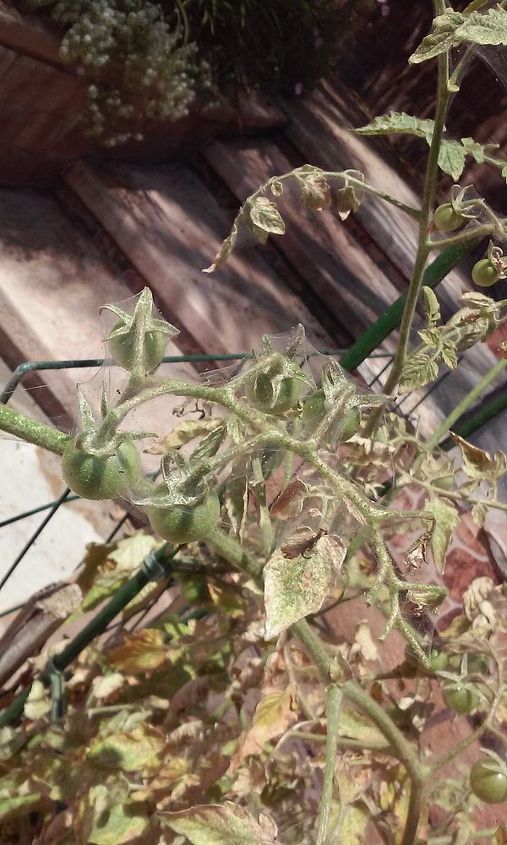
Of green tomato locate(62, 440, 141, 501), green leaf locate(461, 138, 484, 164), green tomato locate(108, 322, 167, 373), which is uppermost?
green tomato locate(108, 322, 167, 373)

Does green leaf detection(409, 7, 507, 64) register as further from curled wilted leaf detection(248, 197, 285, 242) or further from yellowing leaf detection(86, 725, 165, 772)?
yellowing leaf detection(86, 725, 165, 772)

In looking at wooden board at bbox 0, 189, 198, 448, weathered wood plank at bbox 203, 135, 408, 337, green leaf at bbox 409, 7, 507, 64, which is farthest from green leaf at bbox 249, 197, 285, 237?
weathered wood plank at bbox 203, 135, 408, 337

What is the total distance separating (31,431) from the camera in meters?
0.47

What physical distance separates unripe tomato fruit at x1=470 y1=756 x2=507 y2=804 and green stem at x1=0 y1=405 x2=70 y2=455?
1.78ft

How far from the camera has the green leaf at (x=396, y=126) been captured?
2.36 feet

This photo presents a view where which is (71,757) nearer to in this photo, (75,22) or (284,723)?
(284,723)

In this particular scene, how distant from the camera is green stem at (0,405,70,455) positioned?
458 mm

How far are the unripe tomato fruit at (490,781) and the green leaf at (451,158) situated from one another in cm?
58

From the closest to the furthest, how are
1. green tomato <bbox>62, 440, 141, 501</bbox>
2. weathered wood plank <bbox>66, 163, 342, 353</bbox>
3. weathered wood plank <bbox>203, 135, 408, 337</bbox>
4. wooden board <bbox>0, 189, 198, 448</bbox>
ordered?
green tomato <bbox>62, 440, 141, 501</bbox>
wooden board <bbox>0, 189, 198, 448</bbox>
weathered wood plank <bbox>66, 163, 342, 353</bbox>
weathered wood plank <bbox>203, 135, 408, 337</bbox>

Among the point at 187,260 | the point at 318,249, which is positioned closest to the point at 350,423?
the point at 187,260

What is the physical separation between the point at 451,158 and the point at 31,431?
512 millimetres

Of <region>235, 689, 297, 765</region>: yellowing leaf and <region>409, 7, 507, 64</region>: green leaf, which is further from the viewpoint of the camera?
<region>235, 689, 297, 765</region>: yellowing leaf

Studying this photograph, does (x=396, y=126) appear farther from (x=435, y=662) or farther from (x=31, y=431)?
(x=435, y=662)

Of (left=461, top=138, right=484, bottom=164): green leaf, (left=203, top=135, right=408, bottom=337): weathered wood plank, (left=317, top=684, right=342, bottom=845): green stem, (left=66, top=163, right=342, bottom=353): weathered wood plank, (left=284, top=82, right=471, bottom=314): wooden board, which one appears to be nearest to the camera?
(left=317, top=684, right=342, bottom=845): green stem
